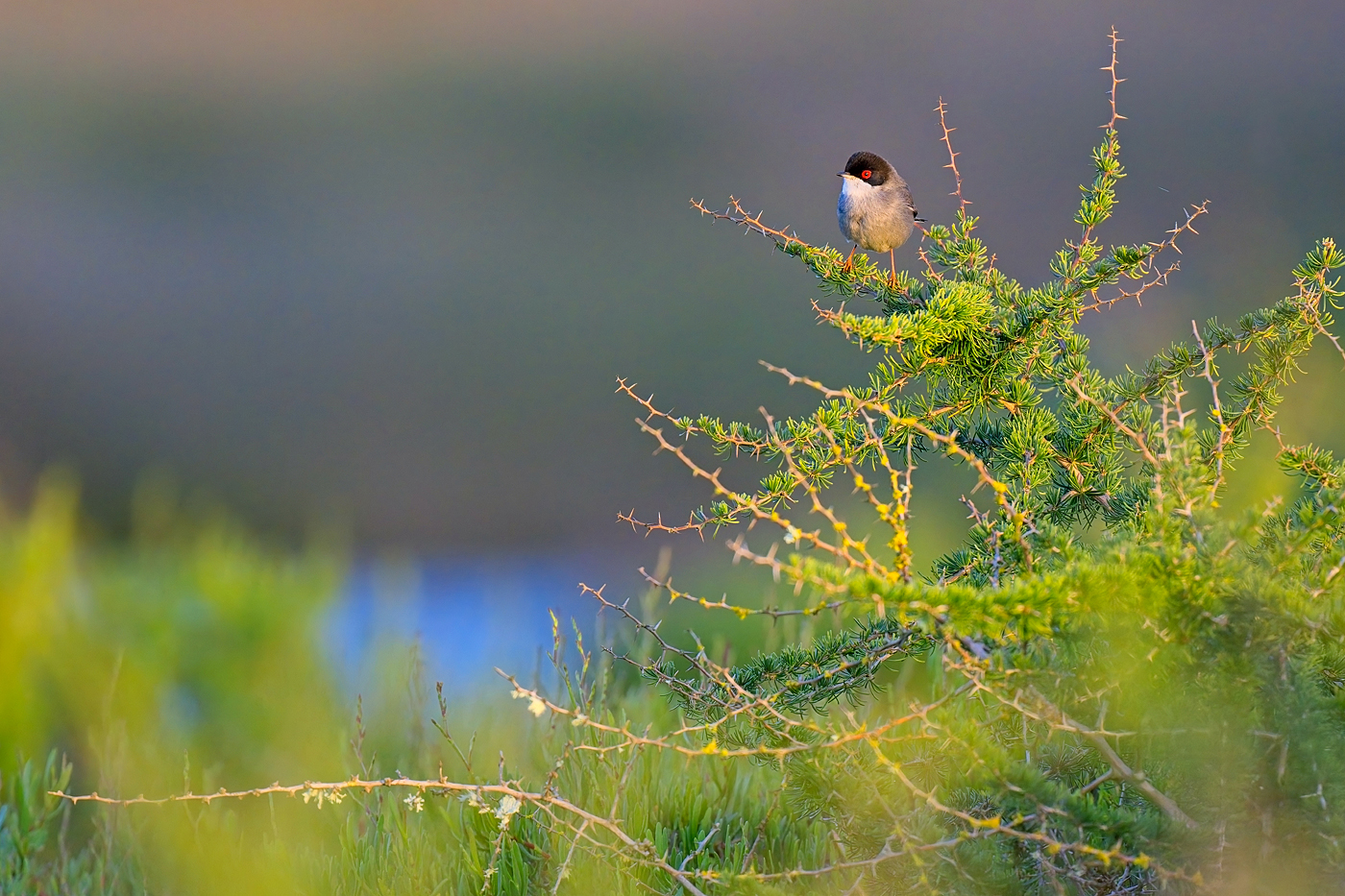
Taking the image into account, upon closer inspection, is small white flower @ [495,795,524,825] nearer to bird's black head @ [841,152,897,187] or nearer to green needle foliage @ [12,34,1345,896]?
green needle foliage @ [12,34,1345,896]

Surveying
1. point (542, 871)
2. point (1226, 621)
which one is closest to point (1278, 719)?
point (1226, 621)

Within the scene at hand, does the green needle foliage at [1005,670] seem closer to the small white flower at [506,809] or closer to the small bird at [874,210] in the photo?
the small white flower at [506,809]

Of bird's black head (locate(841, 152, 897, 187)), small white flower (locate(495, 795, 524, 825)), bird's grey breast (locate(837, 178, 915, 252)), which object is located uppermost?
bird's black head (locate(841, 152, 897, 187))

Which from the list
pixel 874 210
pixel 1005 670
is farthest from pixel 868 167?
pixel 1005 670

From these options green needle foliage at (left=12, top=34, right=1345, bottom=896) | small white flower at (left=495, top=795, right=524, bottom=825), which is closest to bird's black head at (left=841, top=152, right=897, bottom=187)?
green needle foliage at (left=12, top=34, right=1345, bottom=896)

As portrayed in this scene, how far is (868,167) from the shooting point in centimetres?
358

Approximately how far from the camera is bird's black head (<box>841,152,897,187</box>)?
3.53m

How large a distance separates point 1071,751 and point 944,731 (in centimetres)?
39

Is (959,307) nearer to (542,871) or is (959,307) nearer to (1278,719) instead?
(1278,719)

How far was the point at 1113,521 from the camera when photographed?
2.17 m

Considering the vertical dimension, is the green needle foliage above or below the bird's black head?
below

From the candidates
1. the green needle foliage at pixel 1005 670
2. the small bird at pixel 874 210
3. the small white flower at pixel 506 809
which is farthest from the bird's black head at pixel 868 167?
the small white flower at pixel 506 809

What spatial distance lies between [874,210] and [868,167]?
30cm

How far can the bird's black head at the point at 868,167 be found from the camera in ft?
11.6
